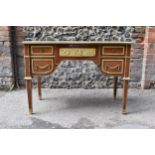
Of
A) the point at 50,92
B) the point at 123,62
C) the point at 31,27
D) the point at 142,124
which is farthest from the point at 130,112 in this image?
the point at 31,27

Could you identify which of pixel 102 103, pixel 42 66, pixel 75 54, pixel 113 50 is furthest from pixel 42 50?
pixel 102 103

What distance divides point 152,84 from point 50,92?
1.47m

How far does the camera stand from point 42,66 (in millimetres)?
2824

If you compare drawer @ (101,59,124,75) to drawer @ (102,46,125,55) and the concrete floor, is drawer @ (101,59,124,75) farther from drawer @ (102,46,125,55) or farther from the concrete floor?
the concrete floor

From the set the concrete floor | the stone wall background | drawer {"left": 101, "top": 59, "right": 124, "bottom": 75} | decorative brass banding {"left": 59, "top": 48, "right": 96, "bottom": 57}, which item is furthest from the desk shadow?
decorative brass banding {"left": 59, "top": 48, "right": 96, "bottom": 57}

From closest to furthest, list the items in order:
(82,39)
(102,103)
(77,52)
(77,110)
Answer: (77,52)
(77,110)
(102,103)
(82,39)

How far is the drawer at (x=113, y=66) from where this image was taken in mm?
2812

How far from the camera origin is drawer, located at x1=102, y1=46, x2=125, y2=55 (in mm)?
2759

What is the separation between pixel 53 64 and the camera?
2.82 metres

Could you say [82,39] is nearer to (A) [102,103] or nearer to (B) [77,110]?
(A) [102,103]

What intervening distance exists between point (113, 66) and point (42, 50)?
759mm

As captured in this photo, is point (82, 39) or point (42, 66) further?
point (82, 39)

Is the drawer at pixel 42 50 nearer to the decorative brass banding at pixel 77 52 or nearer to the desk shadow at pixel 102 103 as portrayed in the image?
the decorative brass banding at pixel 77 52

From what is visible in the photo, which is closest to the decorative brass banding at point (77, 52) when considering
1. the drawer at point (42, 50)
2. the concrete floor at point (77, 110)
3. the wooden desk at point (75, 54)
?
the wooden desk at point (75, 54)
